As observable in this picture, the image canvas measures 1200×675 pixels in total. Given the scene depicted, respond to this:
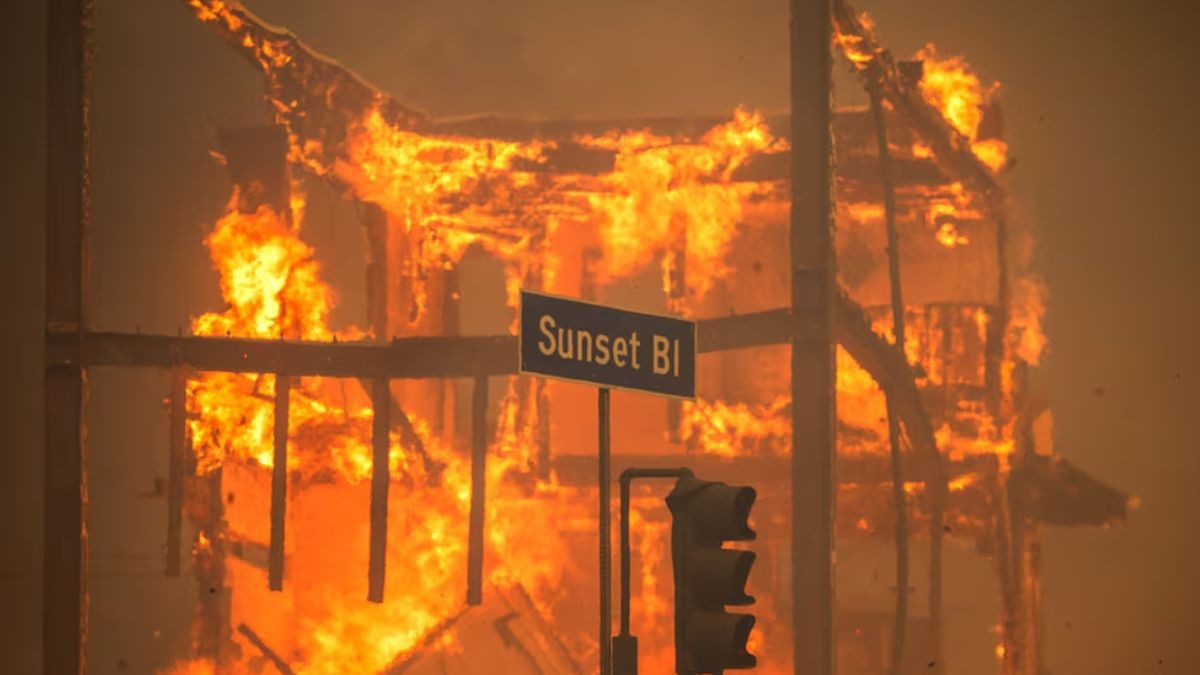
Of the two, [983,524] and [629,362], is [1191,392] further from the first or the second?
[629,362]

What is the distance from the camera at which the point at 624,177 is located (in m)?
12.0

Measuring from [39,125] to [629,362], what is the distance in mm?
8499

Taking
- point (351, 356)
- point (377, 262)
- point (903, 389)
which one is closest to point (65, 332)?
point (351, 356)

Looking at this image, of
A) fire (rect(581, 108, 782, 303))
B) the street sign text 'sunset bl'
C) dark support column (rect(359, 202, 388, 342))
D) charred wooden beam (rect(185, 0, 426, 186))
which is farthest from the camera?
dark support column (rect(359, 202, 388, 342))

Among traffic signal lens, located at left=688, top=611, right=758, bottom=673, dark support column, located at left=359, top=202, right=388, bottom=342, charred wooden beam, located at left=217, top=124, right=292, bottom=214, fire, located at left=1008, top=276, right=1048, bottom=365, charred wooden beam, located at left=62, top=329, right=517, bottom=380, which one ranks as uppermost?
charred wooden beam, located at left=217, top=124, right=292, bottom=214

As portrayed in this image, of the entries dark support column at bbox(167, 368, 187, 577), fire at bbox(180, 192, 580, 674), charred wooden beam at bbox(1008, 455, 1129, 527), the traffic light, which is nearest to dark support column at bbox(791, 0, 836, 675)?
charred wooden beam at bbox(1008, 455, 1129, 527)

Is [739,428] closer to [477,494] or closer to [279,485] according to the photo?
[477,494]

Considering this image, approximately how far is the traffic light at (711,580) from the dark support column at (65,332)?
22.8 ft

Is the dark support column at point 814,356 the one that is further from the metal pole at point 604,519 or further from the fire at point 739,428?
the metal pole at point 604,519

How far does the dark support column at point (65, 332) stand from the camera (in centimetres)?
1028

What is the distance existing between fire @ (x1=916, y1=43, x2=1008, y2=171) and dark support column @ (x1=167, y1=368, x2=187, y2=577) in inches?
237

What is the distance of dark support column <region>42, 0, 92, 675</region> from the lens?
10281 mm

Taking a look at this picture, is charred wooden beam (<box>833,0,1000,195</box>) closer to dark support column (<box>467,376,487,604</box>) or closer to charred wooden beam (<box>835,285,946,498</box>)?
charred wooden beam (<box>835,285,946,498</box>)

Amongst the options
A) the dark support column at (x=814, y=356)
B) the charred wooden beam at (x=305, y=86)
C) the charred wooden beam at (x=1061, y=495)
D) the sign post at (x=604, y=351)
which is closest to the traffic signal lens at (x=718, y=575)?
the sign post at (x=604, y=351)
